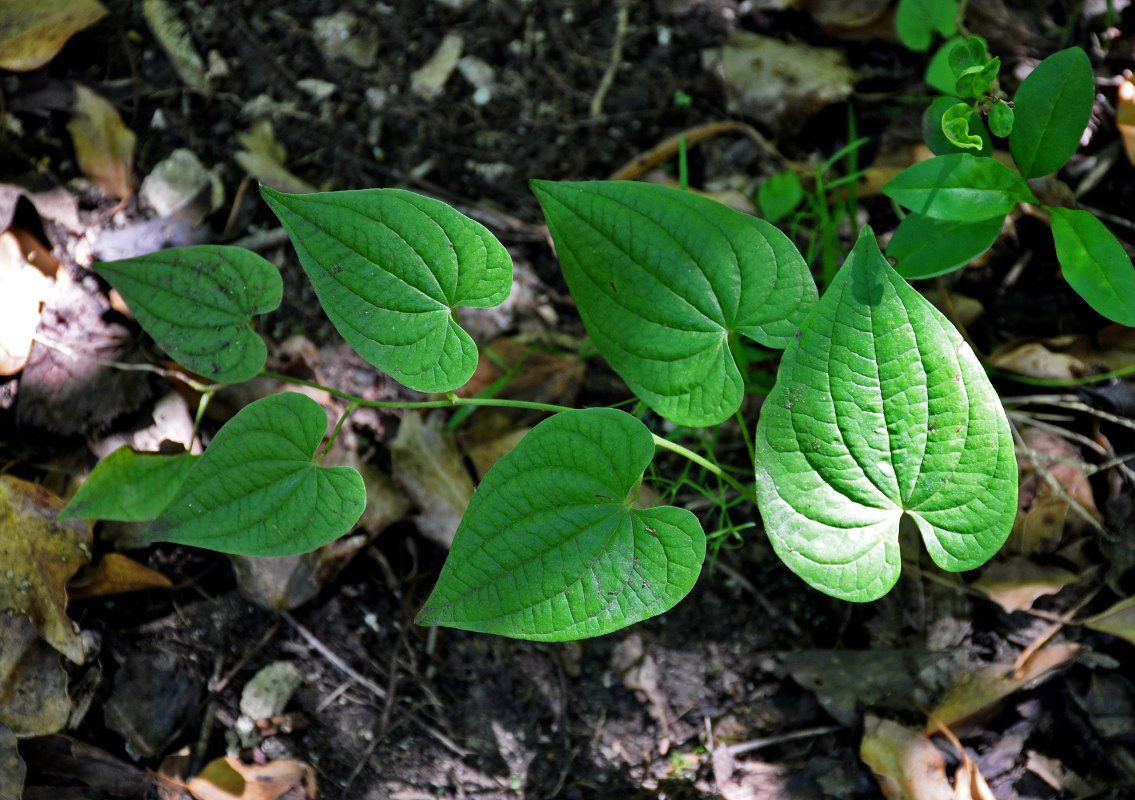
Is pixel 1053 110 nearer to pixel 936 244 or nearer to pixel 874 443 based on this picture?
pixel 936 244

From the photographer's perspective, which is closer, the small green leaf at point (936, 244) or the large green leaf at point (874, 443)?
the large green leaf at point (874, 443)

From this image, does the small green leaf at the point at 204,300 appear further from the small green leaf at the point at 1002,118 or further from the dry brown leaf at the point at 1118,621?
the dry brown leaf at the point at 1118,621

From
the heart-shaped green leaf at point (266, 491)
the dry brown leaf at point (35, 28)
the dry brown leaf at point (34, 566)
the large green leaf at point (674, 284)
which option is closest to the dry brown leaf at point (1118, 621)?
the large green leaf at point (674, 284)

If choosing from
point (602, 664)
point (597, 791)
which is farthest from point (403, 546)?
point (597, 791)

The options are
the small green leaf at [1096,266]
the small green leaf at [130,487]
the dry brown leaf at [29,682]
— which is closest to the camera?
the small green leaf at [1096,266]

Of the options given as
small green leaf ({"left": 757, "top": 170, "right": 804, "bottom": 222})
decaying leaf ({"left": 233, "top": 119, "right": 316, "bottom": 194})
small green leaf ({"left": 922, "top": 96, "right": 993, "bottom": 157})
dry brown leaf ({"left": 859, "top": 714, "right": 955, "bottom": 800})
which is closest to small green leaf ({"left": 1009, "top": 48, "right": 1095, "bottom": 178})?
small green leaf ({"left": 922, "top": 96, "right": 993, "bottom": 157})

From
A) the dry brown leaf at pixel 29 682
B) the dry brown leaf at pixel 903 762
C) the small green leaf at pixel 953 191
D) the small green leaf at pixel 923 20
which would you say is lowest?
the dry brown leaf at pixel 903 762

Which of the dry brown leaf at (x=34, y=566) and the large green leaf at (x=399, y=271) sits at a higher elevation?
the large green leaf at (x=399, y=271)

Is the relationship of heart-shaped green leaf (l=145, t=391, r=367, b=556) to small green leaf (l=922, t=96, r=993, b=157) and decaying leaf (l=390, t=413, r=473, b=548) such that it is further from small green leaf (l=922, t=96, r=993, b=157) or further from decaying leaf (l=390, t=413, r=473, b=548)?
small green leaf (l=922, t=96, r=993, b=157)
